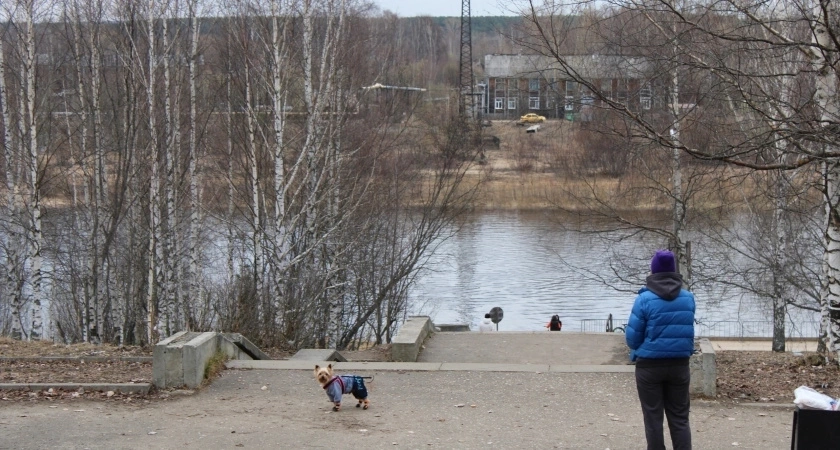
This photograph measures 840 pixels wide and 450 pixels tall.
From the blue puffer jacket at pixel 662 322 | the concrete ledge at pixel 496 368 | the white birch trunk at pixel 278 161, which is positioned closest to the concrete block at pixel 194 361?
the concrete ledge at pixel 496 368

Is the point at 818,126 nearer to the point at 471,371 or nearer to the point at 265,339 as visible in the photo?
the point at 471,371

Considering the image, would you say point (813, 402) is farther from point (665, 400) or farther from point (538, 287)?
point (538, 287)

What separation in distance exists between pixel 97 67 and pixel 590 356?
1681 cm

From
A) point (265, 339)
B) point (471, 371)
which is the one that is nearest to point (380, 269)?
point (265, 339)

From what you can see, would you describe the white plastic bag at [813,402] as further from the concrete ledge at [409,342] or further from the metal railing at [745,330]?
the metal railing at [745,330]

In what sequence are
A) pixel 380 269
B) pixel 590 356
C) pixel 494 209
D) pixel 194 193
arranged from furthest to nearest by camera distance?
pixel 494 209 → pixel 380 269 → pixel 194 193 → pixel 590 356

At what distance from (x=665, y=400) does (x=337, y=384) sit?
3076 millimetres

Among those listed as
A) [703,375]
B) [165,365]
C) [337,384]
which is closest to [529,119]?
[703,375]

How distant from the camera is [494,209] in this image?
169ft

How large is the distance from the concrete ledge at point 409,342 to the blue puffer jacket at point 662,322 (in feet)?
20.4

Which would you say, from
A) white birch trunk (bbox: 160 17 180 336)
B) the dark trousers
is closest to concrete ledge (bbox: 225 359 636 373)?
the dark trousers

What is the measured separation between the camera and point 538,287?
114ft

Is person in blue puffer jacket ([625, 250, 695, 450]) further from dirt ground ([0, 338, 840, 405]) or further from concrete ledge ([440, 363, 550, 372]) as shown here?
concrete ledge ([440, 363, 550, 372])

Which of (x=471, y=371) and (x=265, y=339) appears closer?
(x=471, y=371)
